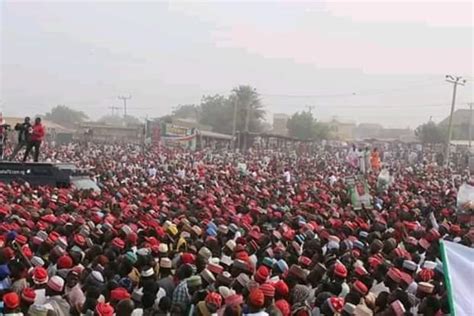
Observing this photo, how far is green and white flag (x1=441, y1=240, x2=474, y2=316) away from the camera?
3.58 metres

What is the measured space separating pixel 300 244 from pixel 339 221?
1.71m

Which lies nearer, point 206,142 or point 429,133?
point 206,142

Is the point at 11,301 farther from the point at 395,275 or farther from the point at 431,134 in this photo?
the point at 431,134

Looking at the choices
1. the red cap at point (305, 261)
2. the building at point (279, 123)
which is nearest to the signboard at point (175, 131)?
the red cap at point (305, 261)

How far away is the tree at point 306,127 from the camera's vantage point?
6788cm

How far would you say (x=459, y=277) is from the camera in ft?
12.1

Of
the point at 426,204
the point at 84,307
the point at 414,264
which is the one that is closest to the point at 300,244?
the point at 414,264

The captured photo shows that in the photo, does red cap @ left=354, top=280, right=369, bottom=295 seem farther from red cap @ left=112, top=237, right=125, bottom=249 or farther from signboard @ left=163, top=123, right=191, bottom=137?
signboard @ left=163, top=123, right=191, bottom=137

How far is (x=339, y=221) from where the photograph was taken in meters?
9.66

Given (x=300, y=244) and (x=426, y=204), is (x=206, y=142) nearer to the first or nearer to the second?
(x=426, y=204)

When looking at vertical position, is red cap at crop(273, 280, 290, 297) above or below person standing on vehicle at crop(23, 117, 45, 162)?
below

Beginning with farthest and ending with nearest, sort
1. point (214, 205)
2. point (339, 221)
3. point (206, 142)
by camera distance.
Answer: point (206, 142) < point (214, 205) < point (339, 221)

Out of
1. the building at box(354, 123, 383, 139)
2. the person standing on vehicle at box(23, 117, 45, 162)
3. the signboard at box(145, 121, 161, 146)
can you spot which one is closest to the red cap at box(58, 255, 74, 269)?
the person standing on vehicle at box(23, 117, 45, 162)

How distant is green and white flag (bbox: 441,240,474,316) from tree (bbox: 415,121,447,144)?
179 feet
